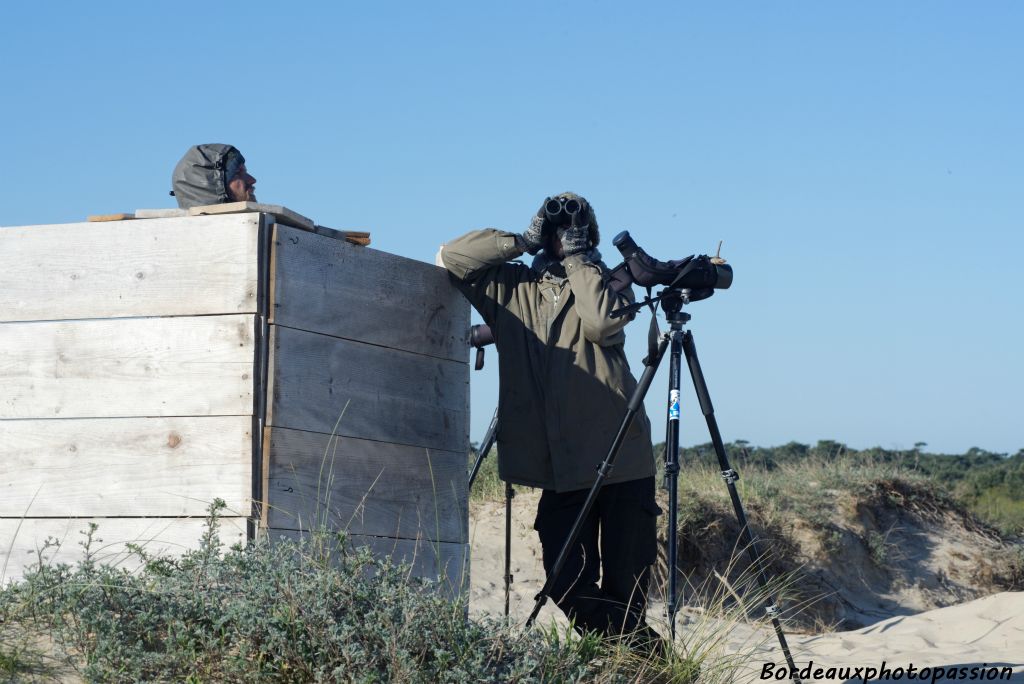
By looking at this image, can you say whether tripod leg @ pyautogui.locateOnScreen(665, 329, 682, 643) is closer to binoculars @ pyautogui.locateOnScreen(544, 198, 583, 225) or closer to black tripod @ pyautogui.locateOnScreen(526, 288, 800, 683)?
black tripod @ pyautogui.locateOnScreen(526, 288, 800, 683)

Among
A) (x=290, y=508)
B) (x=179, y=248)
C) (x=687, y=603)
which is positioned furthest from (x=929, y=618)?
(x=179, y=248)

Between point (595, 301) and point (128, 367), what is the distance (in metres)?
1.78

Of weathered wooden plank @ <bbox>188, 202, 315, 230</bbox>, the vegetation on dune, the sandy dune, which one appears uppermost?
weathered wooden plank @ <bbox>188, 202, 315, 230</bbox>

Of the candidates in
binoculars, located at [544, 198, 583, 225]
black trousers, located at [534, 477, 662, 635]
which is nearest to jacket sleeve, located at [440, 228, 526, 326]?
binoculars, located at [544, 198, 583, 225]

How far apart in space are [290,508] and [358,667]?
68 centimetres

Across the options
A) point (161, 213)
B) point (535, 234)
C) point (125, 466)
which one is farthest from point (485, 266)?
point (125, 466)

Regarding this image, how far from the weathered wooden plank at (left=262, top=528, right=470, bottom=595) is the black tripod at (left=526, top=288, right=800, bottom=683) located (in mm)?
354

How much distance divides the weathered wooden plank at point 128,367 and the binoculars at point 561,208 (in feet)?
4.74

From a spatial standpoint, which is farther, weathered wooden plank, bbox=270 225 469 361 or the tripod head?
the tripod head

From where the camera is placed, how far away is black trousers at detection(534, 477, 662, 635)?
4.23 m

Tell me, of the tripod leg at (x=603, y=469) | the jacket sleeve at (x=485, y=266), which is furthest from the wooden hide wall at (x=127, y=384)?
the tripod leg at (x=603, y=469)

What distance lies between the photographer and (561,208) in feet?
14.4

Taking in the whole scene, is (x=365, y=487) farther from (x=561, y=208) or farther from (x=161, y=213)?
(x=561, y=208)

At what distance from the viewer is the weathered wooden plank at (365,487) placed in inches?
139
